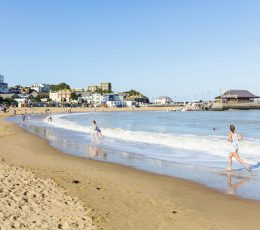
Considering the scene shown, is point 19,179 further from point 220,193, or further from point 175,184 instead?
point 220,193

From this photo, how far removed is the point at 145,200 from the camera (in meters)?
7.80

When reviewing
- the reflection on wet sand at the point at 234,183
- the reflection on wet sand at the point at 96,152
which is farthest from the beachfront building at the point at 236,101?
the reflection on wet sand at the point at 234,183

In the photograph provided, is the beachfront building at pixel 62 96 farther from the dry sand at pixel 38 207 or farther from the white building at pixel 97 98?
the dry sand at pixel 38 207

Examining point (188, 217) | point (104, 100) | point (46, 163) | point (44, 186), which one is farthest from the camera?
point (104, 100)

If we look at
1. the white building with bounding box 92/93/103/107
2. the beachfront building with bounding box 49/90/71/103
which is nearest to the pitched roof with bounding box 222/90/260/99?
the white building with bounding box 92/93/103/107

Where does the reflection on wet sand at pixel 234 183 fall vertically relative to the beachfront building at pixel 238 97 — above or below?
below

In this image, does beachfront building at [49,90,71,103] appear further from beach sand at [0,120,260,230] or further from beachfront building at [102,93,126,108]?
beach sand at [0,120,260,230]

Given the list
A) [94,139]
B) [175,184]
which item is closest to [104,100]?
[94,139]

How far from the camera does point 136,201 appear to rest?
25.2ft

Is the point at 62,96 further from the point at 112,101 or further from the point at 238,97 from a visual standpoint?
the point at 238,97

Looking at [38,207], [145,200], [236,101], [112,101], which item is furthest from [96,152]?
[112,101]

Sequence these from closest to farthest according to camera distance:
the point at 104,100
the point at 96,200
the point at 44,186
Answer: the point at 96,200 → the point at 44,186 → the point at 104,100

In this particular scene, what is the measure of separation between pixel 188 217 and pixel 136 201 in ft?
4.67

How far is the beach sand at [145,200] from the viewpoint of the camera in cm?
632
